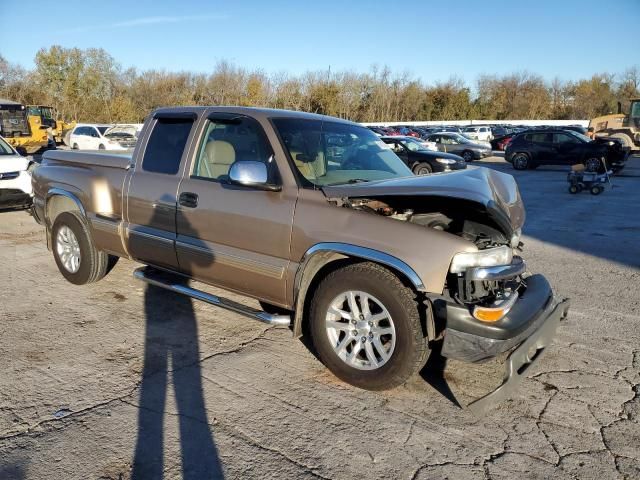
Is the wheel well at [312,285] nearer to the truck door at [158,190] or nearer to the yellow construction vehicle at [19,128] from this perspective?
the truck door at [158,190]

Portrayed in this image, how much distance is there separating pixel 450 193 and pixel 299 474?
1880mm

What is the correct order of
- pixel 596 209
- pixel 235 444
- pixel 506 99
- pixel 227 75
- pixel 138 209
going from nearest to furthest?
pixel 235 444
pixel 138 209
pixel 596 209
pixel 227 75
pixel 506 99

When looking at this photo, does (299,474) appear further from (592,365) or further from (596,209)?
(596,209)

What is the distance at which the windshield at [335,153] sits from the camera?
13.2ft

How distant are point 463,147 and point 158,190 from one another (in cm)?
2488

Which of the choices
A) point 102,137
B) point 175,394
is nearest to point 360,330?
point 175,394

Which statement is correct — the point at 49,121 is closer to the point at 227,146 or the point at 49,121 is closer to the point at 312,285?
the point at 227,146

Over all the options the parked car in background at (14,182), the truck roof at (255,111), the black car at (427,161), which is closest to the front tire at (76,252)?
the truck roof at (255,111)

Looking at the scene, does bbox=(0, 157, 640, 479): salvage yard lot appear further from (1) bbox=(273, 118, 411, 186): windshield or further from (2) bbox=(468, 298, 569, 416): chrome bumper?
(1) bbox=(273, 118, 411, 186): windshield

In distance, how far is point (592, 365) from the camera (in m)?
3.94

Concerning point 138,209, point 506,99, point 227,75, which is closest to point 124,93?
point 227,75

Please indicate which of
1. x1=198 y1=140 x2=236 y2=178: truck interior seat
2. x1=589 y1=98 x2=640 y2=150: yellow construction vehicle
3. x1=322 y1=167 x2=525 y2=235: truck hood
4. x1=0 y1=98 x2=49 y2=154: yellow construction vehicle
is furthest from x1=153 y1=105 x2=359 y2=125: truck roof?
x1=589 y1=98 x2=640 y2=150: yellow construction vehicle

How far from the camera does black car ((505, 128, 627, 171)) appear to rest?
20234 millimetres

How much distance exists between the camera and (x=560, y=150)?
72.8 feet
